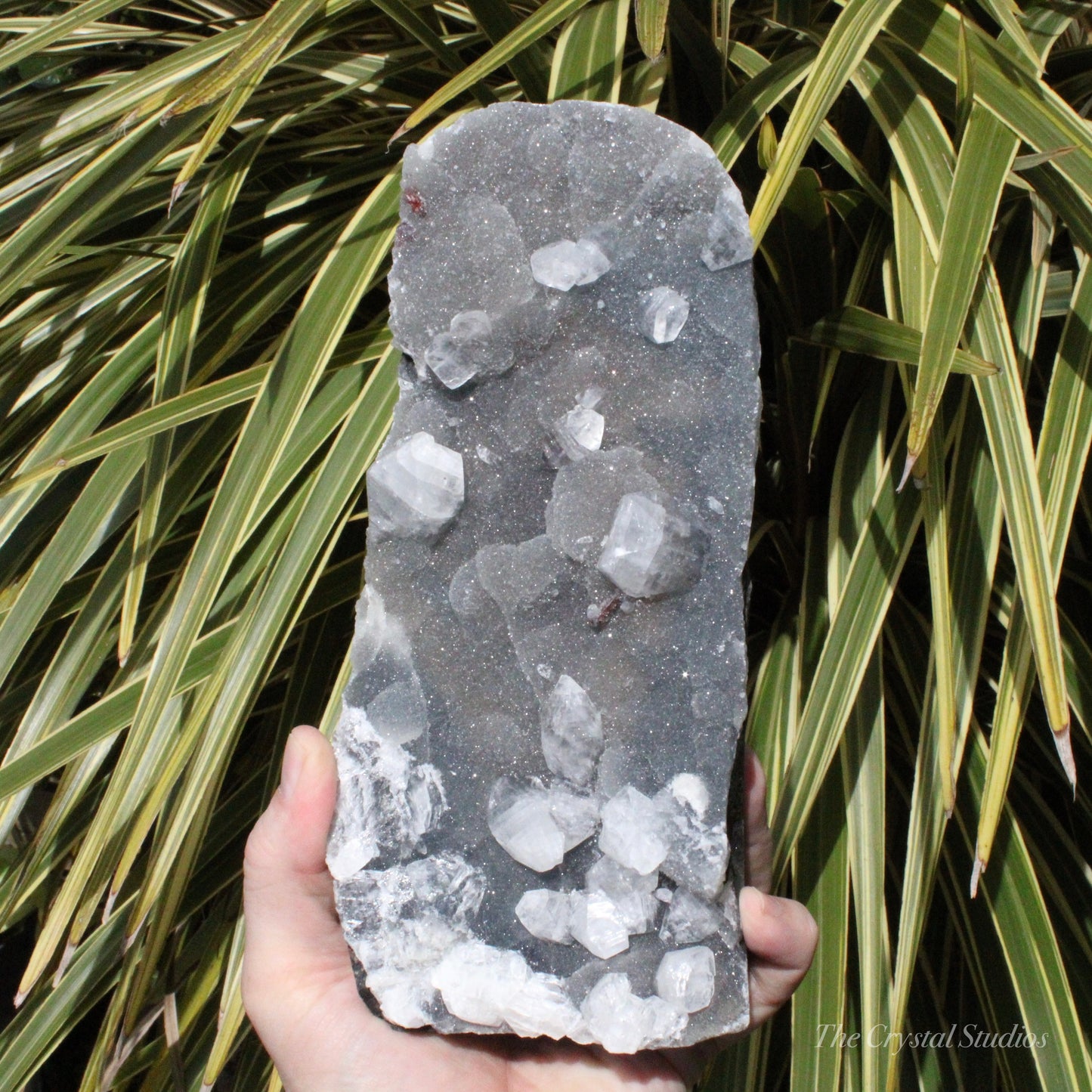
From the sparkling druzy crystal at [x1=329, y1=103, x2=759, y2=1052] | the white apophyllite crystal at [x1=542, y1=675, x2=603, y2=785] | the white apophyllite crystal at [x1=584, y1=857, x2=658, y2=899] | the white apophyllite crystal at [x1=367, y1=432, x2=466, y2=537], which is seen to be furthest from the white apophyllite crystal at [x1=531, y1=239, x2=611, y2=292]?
the white apophyllite crystal at [x1=584, y1=857, x2=658, y2=899]

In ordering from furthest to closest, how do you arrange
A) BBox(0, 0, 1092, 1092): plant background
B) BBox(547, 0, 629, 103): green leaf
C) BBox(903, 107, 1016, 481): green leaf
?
BBox(547, 0, 629, 103): green leaf < BBox(0, 0, 1092, 1092): plant background < BBox(903, 107, 1016, 481): green leaf

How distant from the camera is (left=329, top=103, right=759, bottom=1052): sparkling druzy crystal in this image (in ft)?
1.98

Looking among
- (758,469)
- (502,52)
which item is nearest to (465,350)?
(502,52)

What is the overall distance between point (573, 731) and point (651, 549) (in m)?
0.12

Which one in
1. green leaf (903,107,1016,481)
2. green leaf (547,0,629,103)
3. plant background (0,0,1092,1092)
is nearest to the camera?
green leaf (903,107,1016,481)

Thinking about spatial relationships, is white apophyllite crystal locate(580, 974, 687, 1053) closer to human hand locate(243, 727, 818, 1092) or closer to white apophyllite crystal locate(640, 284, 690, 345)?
human hand locate(243, 727, 818, 1092)

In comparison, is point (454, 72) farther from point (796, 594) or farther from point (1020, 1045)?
point (1020, 1045)

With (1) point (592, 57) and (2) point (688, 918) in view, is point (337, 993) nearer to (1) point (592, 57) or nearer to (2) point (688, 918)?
(2) point (688, 918)

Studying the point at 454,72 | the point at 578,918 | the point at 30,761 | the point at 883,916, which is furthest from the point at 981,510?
the point at 30,761

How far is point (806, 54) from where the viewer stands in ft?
2.62

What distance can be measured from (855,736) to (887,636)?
162 mm

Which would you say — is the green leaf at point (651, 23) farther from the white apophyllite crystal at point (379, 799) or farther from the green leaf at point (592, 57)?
the white apophyllite crystal at point (379, 799)

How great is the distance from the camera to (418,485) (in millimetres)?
615

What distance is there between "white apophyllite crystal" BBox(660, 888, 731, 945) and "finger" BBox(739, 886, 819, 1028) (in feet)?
0.11
